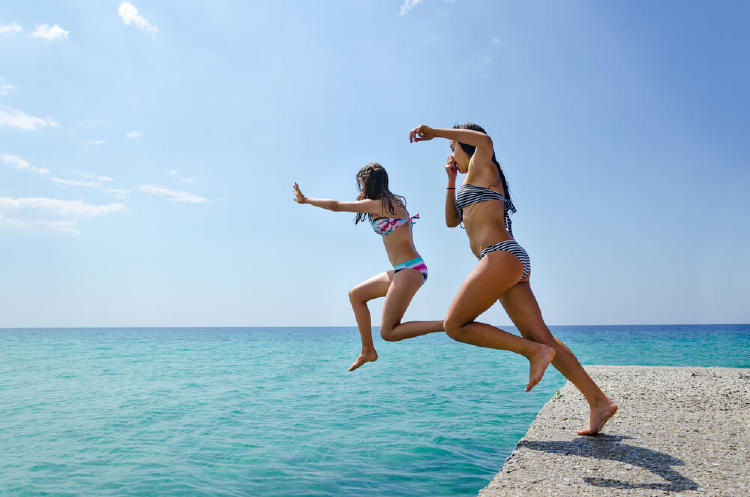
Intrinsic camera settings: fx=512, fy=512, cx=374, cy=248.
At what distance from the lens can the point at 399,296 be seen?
15.1 ft

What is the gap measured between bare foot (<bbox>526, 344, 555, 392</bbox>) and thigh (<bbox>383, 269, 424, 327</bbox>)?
1.17 metres

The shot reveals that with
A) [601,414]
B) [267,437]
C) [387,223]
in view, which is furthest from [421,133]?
[267,437]

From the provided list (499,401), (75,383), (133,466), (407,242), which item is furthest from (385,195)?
(75,383)

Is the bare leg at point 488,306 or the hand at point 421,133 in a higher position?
the hand at point 421,133

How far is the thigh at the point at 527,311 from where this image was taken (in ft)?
14.5

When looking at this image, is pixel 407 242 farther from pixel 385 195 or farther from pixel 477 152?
pixel 477 152

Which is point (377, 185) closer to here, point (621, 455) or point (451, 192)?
point (451, 192)

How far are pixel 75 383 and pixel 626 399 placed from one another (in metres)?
20.7

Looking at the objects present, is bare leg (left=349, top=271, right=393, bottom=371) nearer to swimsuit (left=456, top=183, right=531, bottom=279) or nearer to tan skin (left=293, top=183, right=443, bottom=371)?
tan skin (left=293, top=183, right=443, bottom=371)

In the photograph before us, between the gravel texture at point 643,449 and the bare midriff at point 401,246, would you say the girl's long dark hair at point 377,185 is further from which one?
the gravel texture at point 643,449

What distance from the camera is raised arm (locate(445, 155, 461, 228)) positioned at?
15.6 feet

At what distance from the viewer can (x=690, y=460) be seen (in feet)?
15.0

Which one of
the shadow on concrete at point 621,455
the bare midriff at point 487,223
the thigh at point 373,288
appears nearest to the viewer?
the shadow on concrete at point 621,455

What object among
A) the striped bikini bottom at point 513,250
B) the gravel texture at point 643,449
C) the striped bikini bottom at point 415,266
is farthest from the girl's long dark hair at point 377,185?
the gravel texture at point 643,449
